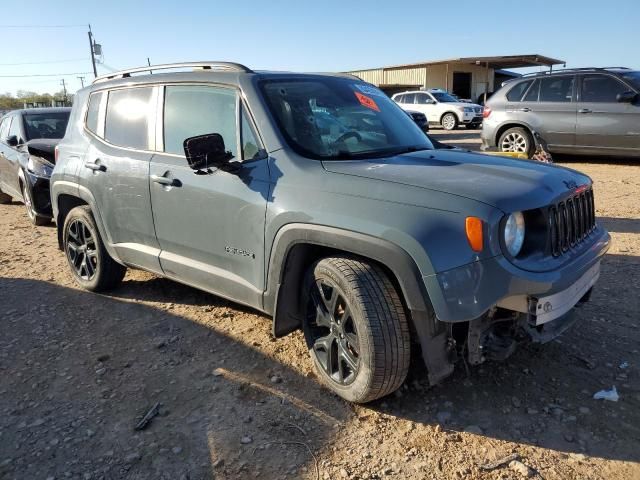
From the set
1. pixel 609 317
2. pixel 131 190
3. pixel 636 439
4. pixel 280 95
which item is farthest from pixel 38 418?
pixel 609 317

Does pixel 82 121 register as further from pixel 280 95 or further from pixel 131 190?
pixel 280 95

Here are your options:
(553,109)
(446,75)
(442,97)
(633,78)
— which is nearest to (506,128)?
(553,109)

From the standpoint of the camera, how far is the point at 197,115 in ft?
12.1

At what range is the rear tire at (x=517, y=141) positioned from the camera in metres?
10.8

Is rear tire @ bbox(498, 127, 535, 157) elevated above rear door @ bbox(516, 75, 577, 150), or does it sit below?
below

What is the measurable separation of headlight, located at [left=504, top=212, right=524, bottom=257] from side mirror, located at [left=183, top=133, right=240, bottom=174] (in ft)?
5.22

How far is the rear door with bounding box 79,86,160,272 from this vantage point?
3.99m

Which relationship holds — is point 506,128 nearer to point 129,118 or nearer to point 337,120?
point 337,120

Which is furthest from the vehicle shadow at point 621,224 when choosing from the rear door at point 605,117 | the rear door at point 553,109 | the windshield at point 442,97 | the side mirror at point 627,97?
the windshield at point 442,97

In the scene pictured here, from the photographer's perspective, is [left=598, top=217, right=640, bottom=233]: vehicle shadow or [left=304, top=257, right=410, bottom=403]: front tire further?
[left=598, top=217, right=640, bottom=233]: vehicle shadow

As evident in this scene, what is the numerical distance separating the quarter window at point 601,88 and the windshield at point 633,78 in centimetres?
14

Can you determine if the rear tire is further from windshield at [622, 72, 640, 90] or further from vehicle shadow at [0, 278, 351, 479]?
vehicle shadow at [0, 278, 351, 479]

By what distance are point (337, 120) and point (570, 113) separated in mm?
8488

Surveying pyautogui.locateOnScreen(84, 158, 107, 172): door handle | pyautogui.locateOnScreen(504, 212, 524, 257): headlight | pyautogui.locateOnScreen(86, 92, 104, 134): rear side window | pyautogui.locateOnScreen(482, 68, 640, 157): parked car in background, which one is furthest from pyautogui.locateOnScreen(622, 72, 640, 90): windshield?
pyautogui.locateOnScreen(84, 158, 107, 172): door handle
